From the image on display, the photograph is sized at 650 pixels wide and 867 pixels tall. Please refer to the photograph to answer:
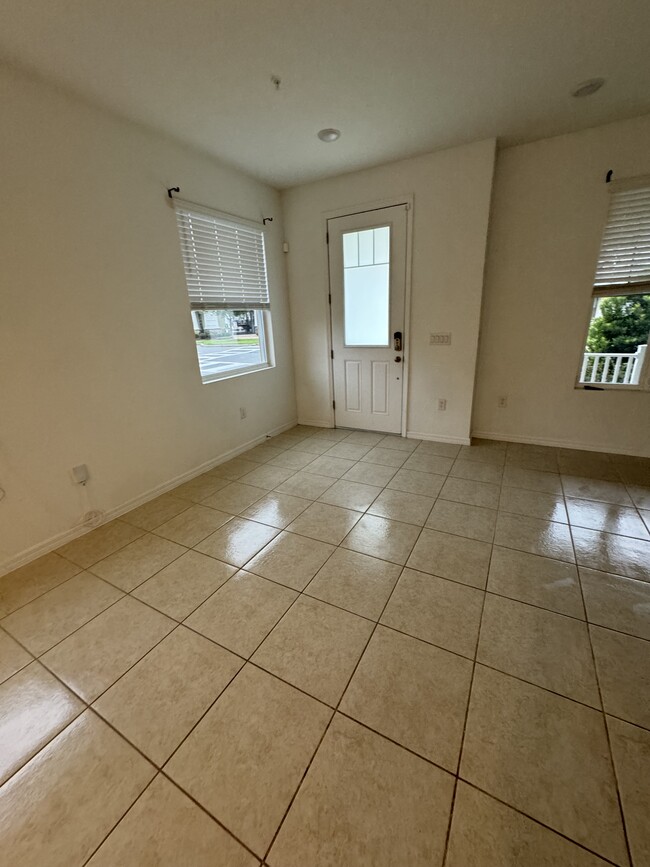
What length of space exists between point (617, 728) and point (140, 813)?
1.50m

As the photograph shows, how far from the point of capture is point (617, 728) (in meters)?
1.14

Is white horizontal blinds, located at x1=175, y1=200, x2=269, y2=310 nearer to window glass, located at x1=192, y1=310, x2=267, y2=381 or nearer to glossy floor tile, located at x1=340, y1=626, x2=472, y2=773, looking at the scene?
window glass, located at x1=192, y1=310, x2=267, y2=381

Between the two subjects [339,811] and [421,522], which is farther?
[421,522]

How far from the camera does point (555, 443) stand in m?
3.39

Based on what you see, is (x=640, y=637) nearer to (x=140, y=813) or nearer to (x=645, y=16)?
(x=140, y=813)

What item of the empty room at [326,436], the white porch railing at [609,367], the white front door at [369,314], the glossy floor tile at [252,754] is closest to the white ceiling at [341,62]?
the empty room at [326,436]

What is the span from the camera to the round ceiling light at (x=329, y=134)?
2552 mm

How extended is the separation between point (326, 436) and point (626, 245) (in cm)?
311

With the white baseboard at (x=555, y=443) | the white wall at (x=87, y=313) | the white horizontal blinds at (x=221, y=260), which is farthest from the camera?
the white baseboard at (x=555, y=443)

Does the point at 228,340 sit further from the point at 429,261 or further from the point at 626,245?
the point at 626,245

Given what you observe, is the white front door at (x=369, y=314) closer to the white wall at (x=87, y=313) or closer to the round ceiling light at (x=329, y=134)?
the round ceiling light at (x=329, y=134)

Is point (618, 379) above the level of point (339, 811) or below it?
above

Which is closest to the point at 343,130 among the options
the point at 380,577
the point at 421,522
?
the point at 421,522

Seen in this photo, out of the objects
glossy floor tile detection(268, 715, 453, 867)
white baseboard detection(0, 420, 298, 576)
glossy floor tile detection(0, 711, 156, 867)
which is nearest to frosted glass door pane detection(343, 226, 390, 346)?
white baseboard detection(0, 420, 298, 576)
